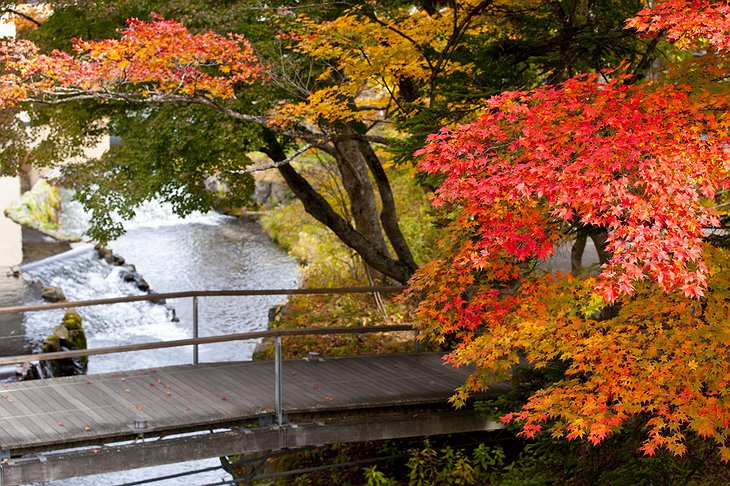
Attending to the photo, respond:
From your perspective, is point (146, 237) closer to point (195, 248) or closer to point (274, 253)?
point (195, 248)

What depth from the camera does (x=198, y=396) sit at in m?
8.30

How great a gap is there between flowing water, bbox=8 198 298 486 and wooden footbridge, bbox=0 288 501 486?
10.5ft

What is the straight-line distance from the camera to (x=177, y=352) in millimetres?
A: 15664

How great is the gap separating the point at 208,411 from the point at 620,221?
4318 mm

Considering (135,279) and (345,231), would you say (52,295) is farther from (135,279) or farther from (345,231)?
(345,231)

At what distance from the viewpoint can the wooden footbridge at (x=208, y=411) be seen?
7.23 m

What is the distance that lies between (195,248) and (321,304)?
9836mm

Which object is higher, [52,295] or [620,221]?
[620,221]

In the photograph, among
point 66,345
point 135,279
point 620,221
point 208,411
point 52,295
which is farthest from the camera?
point 135,279

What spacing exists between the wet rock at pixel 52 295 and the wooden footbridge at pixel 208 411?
9727 millimetres

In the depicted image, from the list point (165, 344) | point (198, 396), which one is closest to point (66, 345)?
point (165, 344)

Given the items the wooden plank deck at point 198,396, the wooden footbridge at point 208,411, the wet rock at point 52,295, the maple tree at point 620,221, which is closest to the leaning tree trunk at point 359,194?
the wooden plank deck at point 198,396

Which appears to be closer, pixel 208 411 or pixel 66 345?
pixel 208 411

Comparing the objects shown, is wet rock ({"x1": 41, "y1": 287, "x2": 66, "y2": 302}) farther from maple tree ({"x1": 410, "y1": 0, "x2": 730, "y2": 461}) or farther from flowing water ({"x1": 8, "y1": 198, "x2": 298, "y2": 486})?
maple tree ({"x1": 410, "y1": 0, "x2": 730, "y2": 461})
